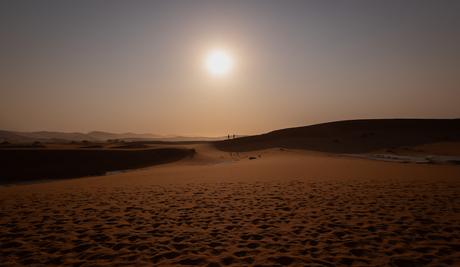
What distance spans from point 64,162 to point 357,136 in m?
47.2

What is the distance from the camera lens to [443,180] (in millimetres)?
10047

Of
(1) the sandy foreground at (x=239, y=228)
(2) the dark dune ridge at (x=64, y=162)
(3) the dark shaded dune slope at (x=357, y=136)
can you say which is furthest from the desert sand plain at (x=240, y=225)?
(3) the dark shaded dune slope at (x=357, y=136)

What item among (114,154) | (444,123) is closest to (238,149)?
(114,154)

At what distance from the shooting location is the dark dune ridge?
19.2 meters

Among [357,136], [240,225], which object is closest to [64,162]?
[240,225]

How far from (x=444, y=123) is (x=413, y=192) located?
51025mm

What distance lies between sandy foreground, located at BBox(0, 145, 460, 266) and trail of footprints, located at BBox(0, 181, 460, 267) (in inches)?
0.9

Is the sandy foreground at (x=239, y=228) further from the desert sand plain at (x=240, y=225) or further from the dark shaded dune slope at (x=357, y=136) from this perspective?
the dark shaded dune slope at (x=357, y=136)

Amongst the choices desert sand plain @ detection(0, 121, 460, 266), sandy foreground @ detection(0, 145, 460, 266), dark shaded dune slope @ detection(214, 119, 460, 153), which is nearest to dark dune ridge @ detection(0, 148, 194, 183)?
desert sand plain @ detection(0, 121, 460, 266)

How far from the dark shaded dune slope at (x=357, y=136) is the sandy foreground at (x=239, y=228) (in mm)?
29370

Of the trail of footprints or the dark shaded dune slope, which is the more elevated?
the dark shaded dune slope

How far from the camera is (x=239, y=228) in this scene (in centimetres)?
516

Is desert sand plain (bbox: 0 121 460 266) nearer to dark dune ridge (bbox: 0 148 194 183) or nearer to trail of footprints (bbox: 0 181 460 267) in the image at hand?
trail of footprints (bbox: 0 181 460 267)

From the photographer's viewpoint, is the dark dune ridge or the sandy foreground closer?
the sandy foreground
